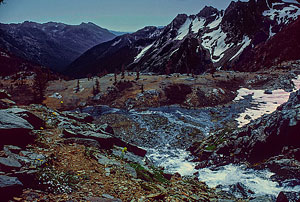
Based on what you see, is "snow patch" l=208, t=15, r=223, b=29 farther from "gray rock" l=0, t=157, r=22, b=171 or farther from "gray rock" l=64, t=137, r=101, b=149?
"gray rock" l=0, t=157, r=22, b=171

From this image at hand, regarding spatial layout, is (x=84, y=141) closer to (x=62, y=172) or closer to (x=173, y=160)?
(x=62, y=172)

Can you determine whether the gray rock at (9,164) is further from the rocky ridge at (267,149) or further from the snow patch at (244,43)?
the snow patch at (244,43)

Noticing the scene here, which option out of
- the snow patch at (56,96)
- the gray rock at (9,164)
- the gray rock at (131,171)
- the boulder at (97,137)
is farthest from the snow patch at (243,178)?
the snow patch at (56,96)

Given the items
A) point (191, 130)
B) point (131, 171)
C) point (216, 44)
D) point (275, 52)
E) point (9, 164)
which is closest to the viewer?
point (9, 164)

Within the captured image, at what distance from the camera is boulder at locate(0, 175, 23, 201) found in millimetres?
5385

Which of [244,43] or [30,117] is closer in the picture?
[30,117]

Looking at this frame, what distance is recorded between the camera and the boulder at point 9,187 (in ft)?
17.7

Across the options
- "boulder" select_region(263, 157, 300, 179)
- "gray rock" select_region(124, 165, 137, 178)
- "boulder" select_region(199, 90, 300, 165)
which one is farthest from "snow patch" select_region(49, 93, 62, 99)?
"boulder" select_region(263, 157, 300, 179)

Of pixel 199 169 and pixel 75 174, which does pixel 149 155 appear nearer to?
pixel 199 169

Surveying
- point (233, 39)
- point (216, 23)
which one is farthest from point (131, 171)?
point (216, 23)

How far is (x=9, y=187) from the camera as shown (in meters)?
5.55

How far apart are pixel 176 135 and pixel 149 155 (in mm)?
9923

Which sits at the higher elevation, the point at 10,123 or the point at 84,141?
the point at 10,123

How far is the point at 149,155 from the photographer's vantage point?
85.0 ft
